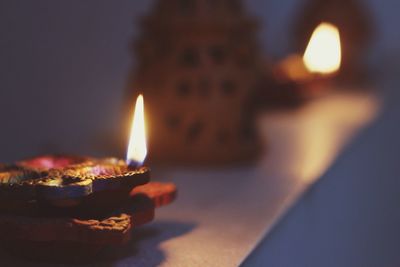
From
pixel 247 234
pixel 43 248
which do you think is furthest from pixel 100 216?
pixel 247 234

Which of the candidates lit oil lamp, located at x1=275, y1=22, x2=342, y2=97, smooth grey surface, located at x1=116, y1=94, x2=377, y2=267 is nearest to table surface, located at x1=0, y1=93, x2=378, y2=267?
smooth grey surface, located at x1=116, y1=94, x2=377, y2=267

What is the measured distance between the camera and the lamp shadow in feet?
1.69

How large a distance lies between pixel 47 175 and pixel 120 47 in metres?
0.58

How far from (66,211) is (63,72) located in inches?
18.2

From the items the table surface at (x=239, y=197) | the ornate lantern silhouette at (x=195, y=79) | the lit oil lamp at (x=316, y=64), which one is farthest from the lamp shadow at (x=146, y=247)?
the lit oil lamp at (x=316, y=64)

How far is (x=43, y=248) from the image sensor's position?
0.48 meters

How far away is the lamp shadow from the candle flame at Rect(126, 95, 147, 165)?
0.08 metres

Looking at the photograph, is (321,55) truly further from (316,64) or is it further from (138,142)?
(138,142)

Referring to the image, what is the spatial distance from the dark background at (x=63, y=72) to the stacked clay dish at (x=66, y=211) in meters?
0.30

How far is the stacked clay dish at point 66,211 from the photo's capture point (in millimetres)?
453

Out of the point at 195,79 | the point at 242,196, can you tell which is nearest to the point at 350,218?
the point at 242,196

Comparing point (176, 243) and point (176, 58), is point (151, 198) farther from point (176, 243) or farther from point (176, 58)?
point (176, 58)

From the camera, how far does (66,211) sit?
473 mm

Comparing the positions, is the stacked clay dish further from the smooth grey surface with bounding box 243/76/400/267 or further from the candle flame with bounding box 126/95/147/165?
the smooth grey surface with bounding box 243/76/400/267
